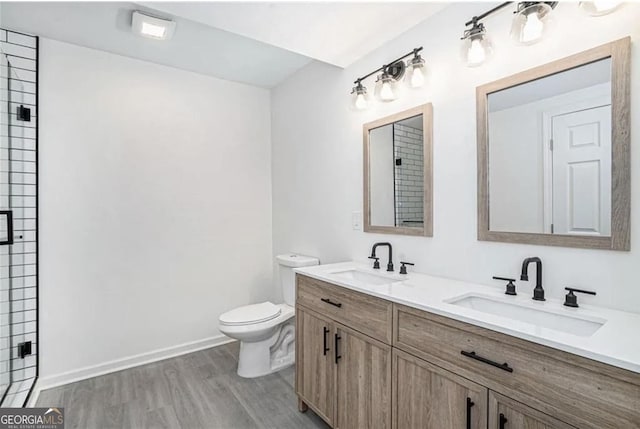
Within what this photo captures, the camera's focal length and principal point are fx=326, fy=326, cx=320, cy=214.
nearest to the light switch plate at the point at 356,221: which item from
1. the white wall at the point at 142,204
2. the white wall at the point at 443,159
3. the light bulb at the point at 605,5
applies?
the white wall at the point at 443,159

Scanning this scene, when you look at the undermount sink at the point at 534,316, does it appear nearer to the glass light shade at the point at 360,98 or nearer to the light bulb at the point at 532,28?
the light bulb at the point at 532,28

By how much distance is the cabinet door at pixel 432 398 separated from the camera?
108 cm

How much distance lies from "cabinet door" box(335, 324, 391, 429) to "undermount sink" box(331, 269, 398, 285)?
0.36 meters

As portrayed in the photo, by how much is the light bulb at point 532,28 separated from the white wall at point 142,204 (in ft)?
8.05

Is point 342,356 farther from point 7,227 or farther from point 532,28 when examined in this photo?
point 7,227

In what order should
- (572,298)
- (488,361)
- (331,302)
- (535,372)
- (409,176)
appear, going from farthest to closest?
(409,176) → (331,302) → (572,298) → (488,361) → (535,372)

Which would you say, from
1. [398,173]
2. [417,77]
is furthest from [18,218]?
[417,77]

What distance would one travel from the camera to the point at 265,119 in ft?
10.9

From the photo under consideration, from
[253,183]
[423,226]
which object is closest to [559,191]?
[423,226]

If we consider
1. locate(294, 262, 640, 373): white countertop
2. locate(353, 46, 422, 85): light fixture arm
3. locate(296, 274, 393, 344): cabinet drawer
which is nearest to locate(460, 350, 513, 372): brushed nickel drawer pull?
locate(294, 262, 640, 373): white countertop

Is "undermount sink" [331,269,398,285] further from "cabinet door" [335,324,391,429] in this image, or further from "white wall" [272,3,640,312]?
"cabinet door" [335,324,391,429]

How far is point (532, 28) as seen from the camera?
1275 mm

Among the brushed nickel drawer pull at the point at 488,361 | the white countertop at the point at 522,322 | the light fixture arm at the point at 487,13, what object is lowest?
the brushed nickel drawer pull at the point at 488,361

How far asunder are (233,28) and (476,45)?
128cm
